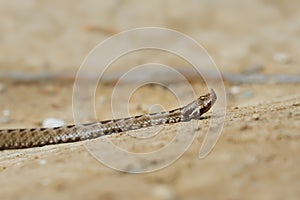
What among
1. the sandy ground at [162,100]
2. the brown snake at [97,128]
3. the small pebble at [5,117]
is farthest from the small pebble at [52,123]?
the brown snake at [97,128]

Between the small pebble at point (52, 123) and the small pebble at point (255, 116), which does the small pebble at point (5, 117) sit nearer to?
the small pebble at point (52, 123)

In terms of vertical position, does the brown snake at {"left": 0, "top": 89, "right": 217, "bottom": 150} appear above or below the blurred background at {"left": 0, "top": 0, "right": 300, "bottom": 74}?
below

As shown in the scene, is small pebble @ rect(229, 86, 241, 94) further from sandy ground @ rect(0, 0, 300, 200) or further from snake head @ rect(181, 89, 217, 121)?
snake head @ rect(181, 89, 217, 121)

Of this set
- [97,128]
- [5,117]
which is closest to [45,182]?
[97,128]

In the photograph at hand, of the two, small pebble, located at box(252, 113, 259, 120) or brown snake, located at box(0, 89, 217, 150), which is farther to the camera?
brown snake, located at box(0, 89, 217, 150)

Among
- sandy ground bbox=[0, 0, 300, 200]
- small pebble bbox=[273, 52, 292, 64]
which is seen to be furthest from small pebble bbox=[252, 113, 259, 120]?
small pebble bbox=[273, 52, 292, 64]

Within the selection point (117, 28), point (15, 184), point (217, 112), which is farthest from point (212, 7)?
point (15, 184)
